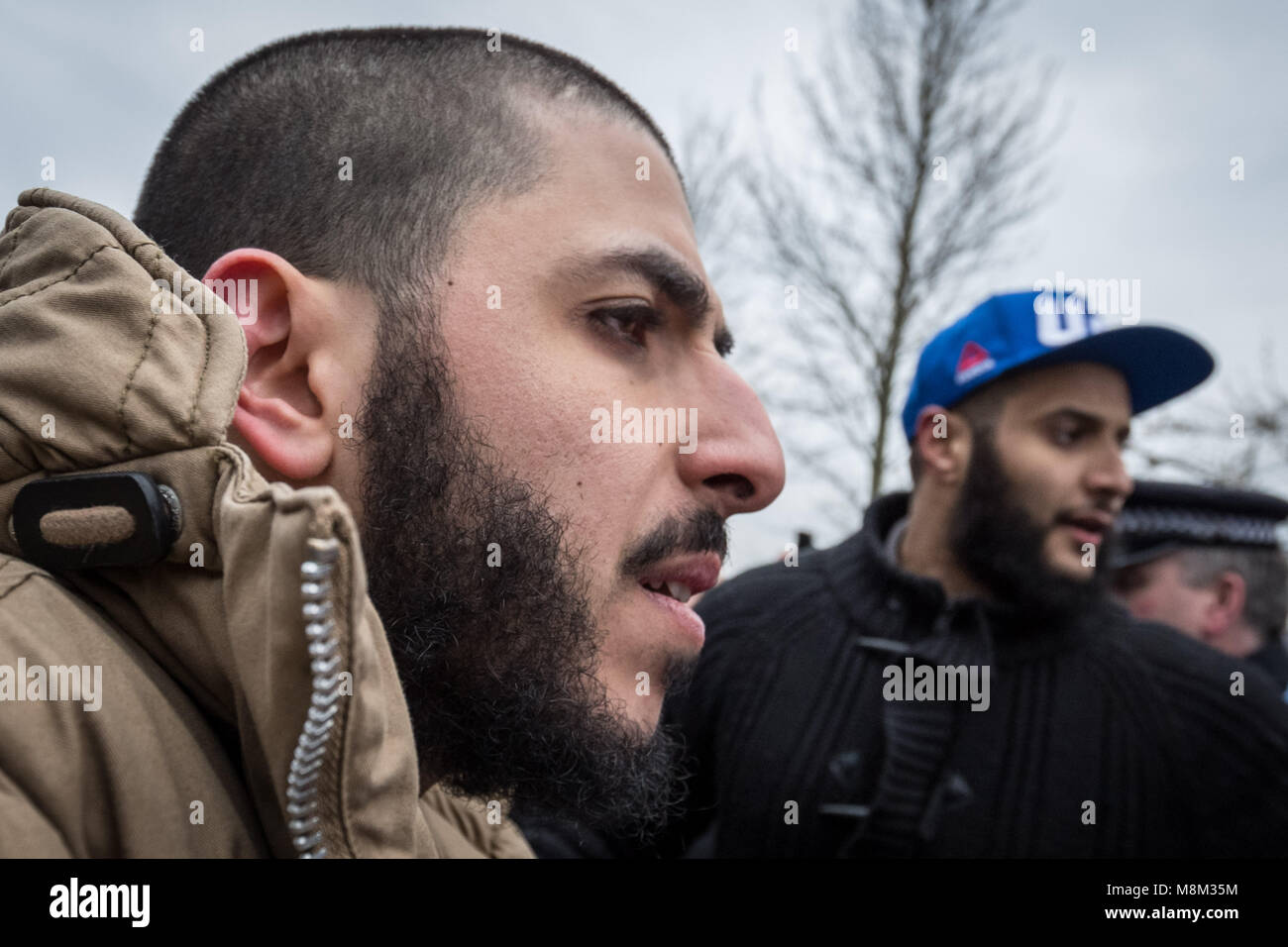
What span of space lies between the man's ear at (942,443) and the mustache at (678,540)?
1.96 m

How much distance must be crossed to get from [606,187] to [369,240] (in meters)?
0.44

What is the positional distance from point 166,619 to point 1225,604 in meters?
5.18

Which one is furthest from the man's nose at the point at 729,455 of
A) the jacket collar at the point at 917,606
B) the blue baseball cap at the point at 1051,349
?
the blue baseball cap at the point at 1051,349

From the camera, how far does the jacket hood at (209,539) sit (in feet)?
3.01

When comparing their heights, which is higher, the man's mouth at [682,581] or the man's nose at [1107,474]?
the man's nose at [1107,474]

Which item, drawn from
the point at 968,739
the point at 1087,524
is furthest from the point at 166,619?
the point at 1087,524

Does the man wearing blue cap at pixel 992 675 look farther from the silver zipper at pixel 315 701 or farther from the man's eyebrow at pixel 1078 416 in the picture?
the silver zipper at pixel 315 701

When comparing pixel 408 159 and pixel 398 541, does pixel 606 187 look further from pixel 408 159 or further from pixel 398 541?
pixel 398 541

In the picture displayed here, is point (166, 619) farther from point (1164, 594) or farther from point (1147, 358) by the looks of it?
point (1164, 594)

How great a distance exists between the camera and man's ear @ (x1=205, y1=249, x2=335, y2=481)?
1.48 m

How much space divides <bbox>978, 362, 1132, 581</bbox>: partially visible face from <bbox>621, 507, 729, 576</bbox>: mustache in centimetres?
195

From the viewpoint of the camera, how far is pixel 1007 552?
312 centimetres

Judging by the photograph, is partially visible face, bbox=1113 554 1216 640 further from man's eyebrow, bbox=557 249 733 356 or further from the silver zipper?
the silver zipper

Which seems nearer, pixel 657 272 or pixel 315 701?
pixel 315 701
